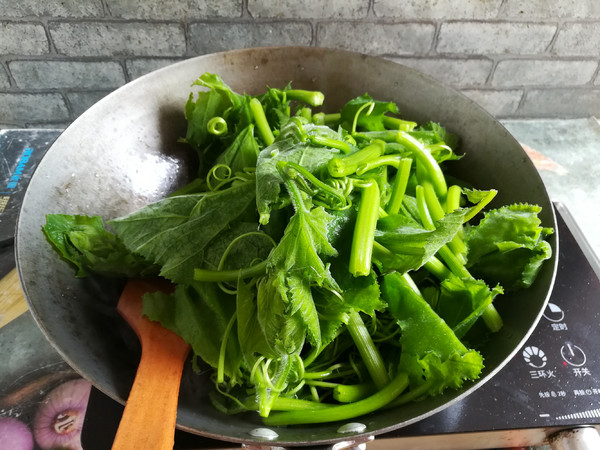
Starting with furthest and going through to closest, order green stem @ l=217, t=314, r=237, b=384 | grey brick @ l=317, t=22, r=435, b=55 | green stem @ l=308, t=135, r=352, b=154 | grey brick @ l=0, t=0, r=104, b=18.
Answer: grey brick @ l=317, t=22, r=435, b=55
grey brick @ l=0, t=0, r=104, b=18
green stem @ l=308, t=135, r=352, b=154
green stem @ l=217, t=314, r=237, b=384

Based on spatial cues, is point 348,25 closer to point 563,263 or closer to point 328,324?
point 563,263

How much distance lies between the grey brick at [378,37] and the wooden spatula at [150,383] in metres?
0.98

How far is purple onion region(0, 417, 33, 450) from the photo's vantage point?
824 mm

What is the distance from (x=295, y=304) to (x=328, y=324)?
0.11m

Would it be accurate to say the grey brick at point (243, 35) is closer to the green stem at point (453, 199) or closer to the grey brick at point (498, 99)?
the grey brick at point (498, 99)

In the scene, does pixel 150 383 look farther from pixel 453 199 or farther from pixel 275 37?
pixel 275 37

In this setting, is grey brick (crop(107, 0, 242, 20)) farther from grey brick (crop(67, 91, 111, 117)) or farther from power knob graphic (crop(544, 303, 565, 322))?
power knob graphic (crop(544, 303, 565, 322))

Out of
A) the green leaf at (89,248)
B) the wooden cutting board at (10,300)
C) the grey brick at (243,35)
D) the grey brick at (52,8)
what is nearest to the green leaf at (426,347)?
the green leaf at (89,248)

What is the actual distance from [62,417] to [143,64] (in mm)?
1071

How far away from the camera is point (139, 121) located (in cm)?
107

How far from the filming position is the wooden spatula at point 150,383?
0.62m

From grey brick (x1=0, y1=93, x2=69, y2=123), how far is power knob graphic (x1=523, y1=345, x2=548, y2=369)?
62.5 inches

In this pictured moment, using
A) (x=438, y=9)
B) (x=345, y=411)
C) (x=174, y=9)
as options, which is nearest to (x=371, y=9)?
(x=438, y=9)

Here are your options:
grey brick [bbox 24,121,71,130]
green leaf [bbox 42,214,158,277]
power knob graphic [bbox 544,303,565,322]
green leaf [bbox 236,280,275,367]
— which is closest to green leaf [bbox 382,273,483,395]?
green leaf [bbox 236,280,275,367]
